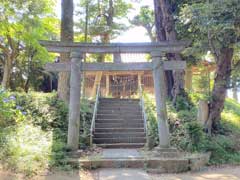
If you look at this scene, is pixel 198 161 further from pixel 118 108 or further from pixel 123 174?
pixel 118 108

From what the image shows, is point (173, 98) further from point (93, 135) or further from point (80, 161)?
point (80, 161)

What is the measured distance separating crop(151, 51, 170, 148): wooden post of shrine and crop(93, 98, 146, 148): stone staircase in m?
1.49

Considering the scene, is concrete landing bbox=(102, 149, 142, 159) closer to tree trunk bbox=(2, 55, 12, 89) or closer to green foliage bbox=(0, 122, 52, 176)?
green foliage bbox=(0, 122, 52, 176)

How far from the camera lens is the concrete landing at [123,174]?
17.7ft

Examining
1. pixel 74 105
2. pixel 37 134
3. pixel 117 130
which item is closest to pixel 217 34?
pixel 74 105

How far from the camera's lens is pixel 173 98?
413 inches

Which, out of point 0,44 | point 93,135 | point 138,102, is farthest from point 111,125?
point 0,44

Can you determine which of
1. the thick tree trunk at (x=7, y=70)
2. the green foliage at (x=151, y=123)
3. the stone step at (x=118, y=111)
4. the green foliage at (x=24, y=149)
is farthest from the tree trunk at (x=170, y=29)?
the thick tree trunk at (x=7, y=70)

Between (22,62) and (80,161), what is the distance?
1532cm

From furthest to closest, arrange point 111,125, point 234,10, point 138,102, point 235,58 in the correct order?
point 138,102
point 235,58
point 111,125
point 234,10

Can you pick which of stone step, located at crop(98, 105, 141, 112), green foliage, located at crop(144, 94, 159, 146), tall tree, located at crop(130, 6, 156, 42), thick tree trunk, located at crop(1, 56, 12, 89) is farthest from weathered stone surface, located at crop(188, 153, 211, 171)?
tall tree, located at crop(130, 6, 156, 42)

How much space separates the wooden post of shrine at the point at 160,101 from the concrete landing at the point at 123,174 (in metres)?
1.12

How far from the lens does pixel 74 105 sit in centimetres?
673

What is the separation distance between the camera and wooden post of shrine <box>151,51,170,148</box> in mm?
6723
